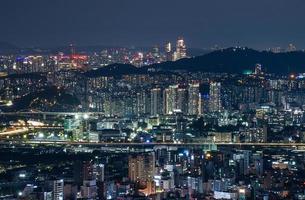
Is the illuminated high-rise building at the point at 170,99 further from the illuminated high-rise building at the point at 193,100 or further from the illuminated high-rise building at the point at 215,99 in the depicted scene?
the illuminated high-rise building at the point at 215,99

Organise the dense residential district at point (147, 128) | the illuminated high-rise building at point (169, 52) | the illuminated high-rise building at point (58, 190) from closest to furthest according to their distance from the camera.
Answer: the illuminated high-rise building at point (58, 190), the dense residential district at point (147, 128), the illuminated high-rise building at point (169, 52)

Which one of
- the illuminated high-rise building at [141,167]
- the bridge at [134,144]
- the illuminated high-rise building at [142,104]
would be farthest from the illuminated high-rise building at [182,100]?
the illuminated high-rise building at [141,167]

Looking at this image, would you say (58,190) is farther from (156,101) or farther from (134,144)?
(156,101)

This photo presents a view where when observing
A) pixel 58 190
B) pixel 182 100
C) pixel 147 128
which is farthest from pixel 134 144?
pixel 58 190

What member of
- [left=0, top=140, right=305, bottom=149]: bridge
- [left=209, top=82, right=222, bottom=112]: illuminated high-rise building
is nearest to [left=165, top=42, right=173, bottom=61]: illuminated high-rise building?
[left=209, top=82, right=222, bottom=112]: illuminated high-rise building

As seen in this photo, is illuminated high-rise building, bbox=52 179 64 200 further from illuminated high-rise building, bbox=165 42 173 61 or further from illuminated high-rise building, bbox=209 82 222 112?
illuminated high-rise building, bbox=165 42 173 61

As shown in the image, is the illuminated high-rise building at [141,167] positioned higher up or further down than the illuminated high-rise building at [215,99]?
further down

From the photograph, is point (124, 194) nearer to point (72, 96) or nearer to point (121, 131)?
point (121, 131)

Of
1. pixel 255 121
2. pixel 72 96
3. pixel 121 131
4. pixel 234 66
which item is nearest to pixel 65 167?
pixel 121 131

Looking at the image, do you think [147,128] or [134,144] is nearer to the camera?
[134,144]
